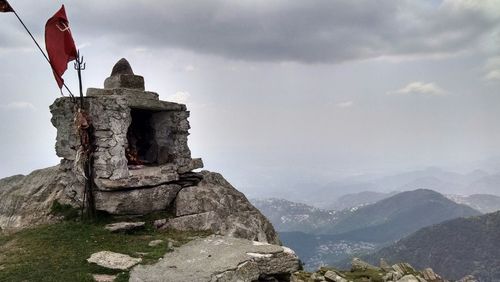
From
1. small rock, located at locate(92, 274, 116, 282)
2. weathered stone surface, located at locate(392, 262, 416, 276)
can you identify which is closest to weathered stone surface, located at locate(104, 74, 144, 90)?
small rock, located at locate(92, 274, 116, 282)

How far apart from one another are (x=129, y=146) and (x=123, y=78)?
3.33 metres

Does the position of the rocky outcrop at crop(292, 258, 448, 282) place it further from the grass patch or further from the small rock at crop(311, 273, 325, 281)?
the grass patch

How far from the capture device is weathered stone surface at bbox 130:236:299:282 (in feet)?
37.9

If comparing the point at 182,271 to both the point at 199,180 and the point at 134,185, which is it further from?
the point at 199,180

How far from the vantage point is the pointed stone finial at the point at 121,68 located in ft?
62.0

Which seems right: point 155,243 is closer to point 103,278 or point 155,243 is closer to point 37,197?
point 103,278

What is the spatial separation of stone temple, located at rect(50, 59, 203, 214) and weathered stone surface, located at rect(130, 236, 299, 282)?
3609 mm

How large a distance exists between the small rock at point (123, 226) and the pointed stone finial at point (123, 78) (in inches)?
244

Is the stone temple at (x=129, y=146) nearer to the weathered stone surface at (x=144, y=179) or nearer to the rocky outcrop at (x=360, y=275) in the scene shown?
the weathered stone surface at (x=144, y=179)

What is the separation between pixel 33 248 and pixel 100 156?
4127 millimetres

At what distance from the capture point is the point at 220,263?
12391 mm

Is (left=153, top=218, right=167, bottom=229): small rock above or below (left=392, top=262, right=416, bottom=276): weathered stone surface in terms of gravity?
above

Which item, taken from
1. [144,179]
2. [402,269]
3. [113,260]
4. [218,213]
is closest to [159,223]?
[144,179]

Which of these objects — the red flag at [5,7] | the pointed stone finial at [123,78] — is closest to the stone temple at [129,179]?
the pointed stone finial at [123,78]
